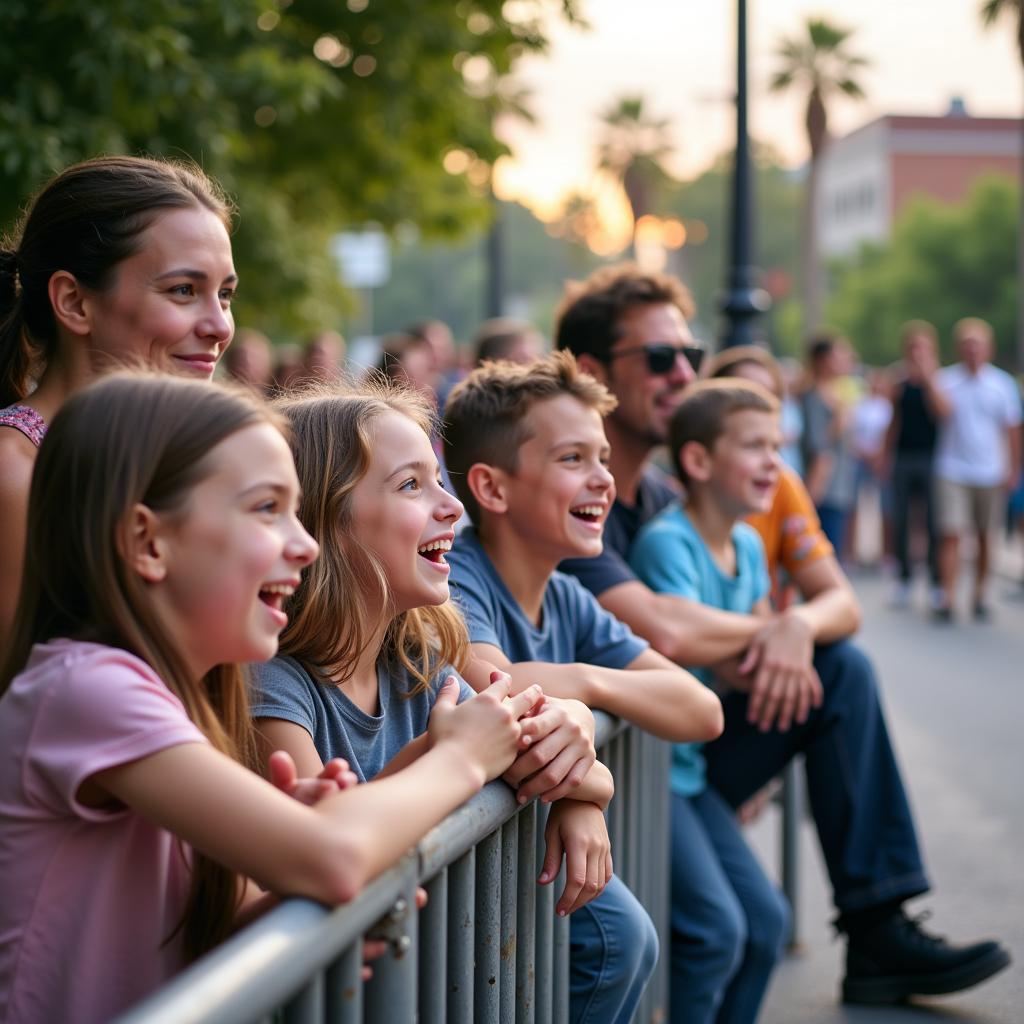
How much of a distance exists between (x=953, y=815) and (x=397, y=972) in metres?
5.62

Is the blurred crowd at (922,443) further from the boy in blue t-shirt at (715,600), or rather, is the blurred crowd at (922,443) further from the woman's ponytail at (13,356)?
the woman's ponytail at (13,356)

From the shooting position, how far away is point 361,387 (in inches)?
122

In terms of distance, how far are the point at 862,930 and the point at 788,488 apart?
1.54m

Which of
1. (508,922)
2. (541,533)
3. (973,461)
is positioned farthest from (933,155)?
(508,922)

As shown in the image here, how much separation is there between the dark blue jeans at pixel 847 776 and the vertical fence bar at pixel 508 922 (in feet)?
7.10

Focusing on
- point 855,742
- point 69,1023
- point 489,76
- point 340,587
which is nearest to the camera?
point 69,1023

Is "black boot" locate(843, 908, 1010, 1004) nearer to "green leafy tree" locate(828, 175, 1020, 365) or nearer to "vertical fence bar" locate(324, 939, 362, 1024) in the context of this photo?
"vertical fence bar" locate(324, 939, 362, 1024)

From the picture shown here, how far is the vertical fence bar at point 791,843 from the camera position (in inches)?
213

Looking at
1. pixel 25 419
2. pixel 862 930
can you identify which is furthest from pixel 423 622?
pixel 862 930

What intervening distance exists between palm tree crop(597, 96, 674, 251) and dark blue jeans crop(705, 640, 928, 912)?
67900 mm

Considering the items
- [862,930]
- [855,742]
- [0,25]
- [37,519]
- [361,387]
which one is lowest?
[862,930]

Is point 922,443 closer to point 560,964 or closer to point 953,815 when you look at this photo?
point 953,815

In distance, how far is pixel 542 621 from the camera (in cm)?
356

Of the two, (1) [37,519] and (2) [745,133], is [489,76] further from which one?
(1) [37,519]
